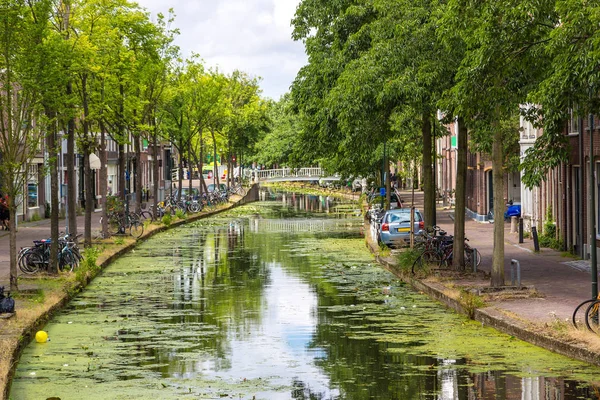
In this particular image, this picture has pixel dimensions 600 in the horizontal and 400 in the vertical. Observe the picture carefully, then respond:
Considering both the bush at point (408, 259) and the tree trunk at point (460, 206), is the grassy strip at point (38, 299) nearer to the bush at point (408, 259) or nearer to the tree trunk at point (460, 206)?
the bush at point (408, 259)

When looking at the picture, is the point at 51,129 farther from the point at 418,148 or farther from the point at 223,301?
the point at 418,148

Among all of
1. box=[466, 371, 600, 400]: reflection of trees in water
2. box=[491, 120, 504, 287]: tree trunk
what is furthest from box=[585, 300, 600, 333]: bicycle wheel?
box=[491, 120, 504, 287]: tree trunk

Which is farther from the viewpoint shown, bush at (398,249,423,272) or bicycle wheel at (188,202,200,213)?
bicycle wheel at (188,202,200,213)

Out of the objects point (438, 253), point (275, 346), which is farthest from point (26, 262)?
point (275, 346)

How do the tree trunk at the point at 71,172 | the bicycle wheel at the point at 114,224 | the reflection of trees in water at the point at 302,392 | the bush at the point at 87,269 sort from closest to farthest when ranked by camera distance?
1. the reflection of trees in water at the point at 302,392
2. the bush at the point at 87,269
3. the tree trunk at the point at 71,172
4. the bicycle wheel at the point at 114,224

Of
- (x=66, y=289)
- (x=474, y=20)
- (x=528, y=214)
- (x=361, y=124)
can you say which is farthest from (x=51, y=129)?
(x=528, y=214)

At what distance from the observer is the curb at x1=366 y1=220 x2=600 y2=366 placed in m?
16.6

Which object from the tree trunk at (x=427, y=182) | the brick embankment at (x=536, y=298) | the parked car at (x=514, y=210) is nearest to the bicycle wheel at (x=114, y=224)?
the brick embankment at (x=536, y=298)

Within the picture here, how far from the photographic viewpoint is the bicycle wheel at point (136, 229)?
47206 mm

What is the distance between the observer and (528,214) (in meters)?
47.3

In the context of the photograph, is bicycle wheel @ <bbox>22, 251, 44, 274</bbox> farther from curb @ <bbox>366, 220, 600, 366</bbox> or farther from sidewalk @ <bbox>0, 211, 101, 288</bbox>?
curb @ <bbox>366, 220, 600, 366</bbox>

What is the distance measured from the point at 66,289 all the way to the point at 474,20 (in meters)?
11.4

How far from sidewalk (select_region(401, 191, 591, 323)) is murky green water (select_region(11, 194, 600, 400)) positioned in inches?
47.6

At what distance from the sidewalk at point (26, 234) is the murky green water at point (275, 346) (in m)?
2.80
